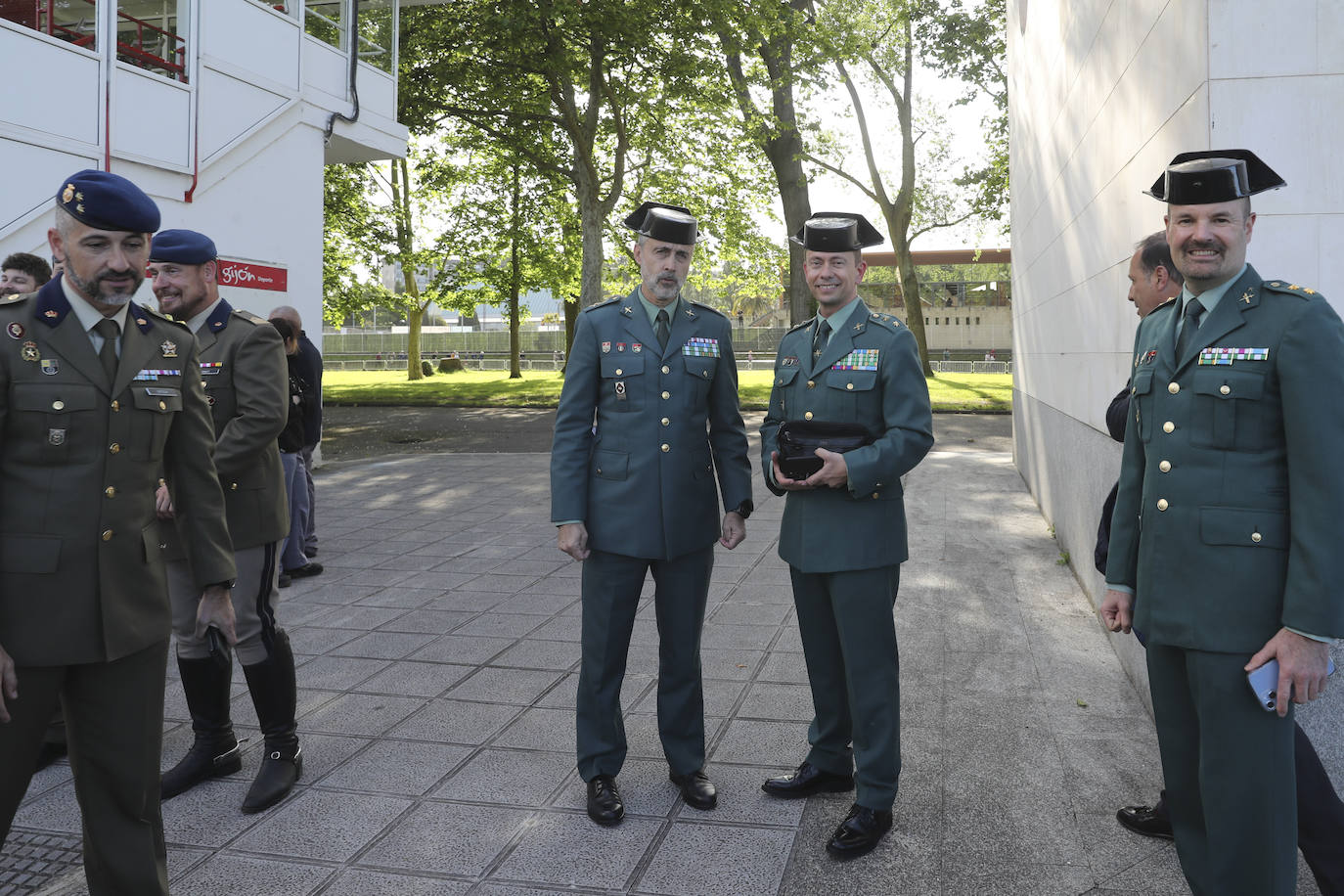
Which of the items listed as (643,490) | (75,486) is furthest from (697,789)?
(75,486)

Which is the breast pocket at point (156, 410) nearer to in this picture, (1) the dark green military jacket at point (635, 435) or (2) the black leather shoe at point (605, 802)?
(1) the dark green military jacket at point (635, 435)

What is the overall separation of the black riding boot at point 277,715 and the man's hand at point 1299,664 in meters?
3.31

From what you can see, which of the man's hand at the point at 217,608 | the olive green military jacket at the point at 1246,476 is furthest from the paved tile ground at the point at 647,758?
the olive green military jacket at the point at 1246,476

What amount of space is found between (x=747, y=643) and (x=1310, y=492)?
382 centimetres

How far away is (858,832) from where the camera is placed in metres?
3.41

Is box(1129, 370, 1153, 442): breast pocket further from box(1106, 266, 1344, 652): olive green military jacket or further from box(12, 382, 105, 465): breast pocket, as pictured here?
box(12, 382, 105, 465): breast pocket

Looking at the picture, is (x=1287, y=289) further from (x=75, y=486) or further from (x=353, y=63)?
(x=353, y=63)

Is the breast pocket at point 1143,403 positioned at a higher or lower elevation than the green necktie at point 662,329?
lower


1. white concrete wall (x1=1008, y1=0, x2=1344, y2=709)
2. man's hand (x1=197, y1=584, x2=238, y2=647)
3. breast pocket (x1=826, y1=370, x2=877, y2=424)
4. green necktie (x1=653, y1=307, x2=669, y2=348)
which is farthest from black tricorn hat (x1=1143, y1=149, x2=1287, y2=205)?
man's hand (x1=197, y1=584, x2=238, y2=647)

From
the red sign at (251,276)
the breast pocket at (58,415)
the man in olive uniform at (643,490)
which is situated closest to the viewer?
the breast pocket at (58,415)

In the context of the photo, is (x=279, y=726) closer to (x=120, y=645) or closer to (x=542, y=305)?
(x=120, y=645)

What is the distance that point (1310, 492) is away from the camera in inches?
92.1

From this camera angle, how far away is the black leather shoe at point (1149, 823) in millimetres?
3494

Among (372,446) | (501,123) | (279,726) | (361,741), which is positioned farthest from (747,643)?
(501,123)
